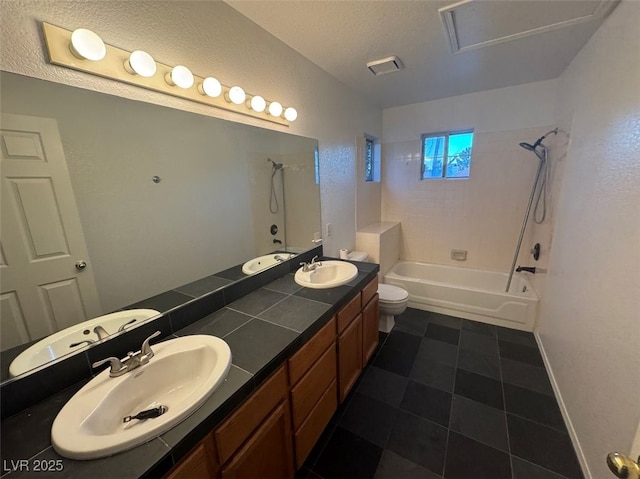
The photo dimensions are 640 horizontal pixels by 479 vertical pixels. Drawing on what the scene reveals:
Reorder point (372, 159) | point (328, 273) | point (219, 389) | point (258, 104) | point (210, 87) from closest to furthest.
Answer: point (219, 389) < point (210, 87) < point (258, 104) < point (328, 273) < point (372, 159)

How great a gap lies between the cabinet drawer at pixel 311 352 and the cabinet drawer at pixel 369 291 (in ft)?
1.50

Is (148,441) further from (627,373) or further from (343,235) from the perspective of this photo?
(343,235)

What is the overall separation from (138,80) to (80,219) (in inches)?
23.5

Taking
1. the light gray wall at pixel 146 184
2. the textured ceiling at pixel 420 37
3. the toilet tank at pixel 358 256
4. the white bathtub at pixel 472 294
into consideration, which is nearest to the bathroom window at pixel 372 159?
the textured ceiling at pixel 420 37

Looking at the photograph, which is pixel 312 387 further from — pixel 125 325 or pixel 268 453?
pixel 125 325

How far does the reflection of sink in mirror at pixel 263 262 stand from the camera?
1.61 meters

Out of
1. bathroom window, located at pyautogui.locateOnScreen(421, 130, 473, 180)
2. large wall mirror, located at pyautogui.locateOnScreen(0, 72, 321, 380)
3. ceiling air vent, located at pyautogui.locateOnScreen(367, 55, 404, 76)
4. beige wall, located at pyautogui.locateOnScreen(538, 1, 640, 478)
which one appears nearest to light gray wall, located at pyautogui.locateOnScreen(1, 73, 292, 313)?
large wall mirror, located at pyautogui.locateOnScreen(0, 72, 321, 380)

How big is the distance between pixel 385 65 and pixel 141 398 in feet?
8.50

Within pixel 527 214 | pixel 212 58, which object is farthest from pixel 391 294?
pixel 212 58

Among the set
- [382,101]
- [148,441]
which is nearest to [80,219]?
[148,441]

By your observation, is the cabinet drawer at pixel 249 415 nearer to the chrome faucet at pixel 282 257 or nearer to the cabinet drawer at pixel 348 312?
the cabinet drawer at pixel 348 312

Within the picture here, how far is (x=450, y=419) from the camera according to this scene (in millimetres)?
1639

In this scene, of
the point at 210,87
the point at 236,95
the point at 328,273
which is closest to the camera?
the point at 210,87

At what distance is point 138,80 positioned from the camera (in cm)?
103
